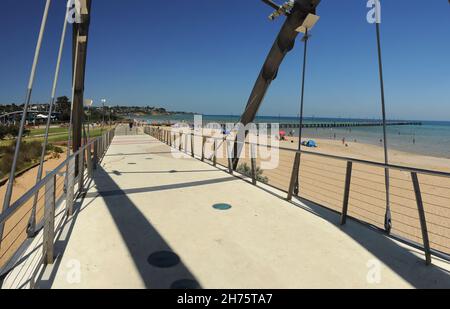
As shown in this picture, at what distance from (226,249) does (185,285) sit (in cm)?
83

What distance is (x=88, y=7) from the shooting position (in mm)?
6863

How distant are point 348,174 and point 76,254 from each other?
3709 millimetres

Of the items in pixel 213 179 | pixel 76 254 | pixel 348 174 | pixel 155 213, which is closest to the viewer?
pixel 76 254

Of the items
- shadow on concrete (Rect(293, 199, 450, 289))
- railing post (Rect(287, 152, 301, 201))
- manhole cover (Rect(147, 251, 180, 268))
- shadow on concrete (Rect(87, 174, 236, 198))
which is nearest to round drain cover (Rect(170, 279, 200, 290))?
manhole cover (Rect(147, 251, 180, 268))

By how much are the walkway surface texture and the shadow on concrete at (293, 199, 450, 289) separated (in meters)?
0.01

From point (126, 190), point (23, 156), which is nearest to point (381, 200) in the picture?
point (126, 190)

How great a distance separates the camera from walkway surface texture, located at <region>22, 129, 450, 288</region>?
2.66 metres

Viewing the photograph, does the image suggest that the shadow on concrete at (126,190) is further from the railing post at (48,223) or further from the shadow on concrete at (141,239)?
the railing post at (48,223)

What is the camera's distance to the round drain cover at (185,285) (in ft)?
8.25

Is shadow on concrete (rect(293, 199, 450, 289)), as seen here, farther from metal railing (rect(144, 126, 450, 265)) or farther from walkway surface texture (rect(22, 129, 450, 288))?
metal railing (rect(144, 126, 450, 265))

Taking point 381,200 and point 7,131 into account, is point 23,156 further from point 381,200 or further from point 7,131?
point 381,200

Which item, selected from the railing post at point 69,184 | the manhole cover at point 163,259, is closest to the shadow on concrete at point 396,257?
the manhole cover at point 163,259
